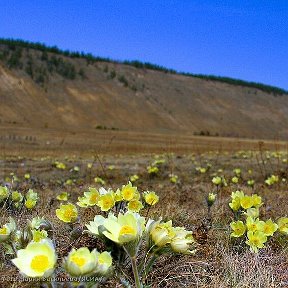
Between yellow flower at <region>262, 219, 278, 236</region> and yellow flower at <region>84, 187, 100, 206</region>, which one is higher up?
yellow flower at <region>84, 187, 100, 206</region>

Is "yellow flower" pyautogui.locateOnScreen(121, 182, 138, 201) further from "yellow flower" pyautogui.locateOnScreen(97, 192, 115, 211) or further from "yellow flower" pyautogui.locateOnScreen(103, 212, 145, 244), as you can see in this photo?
"yellow flower" pyautogui.locateOnScreen(103, 212, 145, 244)

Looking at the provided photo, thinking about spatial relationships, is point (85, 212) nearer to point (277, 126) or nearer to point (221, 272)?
point (221, 272)

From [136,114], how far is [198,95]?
739 inches

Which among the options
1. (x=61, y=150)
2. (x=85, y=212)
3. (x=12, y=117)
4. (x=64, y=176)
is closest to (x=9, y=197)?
(x=85, y=212)

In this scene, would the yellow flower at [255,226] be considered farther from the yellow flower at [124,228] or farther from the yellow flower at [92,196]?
the yellow flower at [124,228]

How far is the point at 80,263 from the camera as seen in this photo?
1.73m

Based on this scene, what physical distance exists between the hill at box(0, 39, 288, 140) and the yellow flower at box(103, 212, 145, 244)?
3709 centimetres

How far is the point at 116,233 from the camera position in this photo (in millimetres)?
2004

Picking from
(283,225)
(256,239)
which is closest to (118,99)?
(283,225)

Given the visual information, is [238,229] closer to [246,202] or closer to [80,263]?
[246,202]

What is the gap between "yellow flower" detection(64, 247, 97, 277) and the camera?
1.69 m

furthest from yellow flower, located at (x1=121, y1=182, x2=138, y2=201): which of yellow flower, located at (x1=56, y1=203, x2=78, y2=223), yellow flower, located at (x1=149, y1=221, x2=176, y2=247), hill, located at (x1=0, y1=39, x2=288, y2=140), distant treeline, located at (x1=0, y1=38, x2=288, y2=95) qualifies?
distant treeline, located at (x1=0, y1=38, x2=288, y2=95)

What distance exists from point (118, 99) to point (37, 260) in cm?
5608

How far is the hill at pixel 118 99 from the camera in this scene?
48.4 metres
